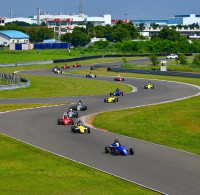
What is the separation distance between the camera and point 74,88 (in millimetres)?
69938

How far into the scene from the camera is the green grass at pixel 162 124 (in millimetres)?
33031

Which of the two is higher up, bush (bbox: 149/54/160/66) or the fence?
bush (bbox: 149/54/160/66)

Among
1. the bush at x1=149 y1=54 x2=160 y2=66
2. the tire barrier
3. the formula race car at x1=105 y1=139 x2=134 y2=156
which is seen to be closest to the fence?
the tire barrier

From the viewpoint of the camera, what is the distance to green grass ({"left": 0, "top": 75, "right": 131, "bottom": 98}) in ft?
207

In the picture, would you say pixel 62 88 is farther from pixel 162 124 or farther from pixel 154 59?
pixel 154 59

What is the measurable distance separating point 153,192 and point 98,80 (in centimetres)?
6110

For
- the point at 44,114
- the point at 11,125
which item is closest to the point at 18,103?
the point at 44,114

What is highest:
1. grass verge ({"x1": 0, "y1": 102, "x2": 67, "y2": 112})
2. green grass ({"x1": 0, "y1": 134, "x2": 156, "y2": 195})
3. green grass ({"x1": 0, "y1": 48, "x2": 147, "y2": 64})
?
green grass ({"x1": 0, "y1": 134, "x2": 156, "y2": 195})

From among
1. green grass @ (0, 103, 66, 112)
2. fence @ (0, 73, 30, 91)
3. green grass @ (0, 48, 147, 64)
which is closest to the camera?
green grass @ (0, 103, 66, 112)

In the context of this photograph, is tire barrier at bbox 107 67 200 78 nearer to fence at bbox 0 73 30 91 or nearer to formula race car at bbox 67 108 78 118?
fence at bbox 0 73 30 91

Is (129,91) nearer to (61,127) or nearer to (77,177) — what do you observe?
(61,127)

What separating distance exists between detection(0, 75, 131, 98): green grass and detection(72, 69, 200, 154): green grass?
16364mm

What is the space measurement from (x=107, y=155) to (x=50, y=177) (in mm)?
5221

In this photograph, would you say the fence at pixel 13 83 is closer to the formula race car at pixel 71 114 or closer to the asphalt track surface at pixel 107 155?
the asphalt track surface at pixel 107 155
